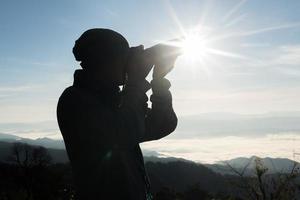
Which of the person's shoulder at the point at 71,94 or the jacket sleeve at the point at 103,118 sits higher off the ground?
the person's shoulder at the point at 71,94

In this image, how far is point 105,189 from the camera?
2957mm

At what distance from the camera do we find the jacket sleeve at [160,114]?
3.52 meters

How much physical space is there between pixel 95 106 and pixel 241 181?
24387mm

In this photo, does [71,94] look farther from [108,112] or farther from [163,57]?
[163,57]

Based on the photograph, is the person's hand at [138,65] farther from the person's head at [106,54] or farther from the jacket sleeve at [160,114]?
the jacket sleeve at [160,114]

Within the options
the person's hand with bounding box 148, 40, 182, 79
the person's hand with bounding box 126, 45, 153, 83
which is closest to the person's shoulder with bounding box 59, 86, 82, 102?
the person's hand with bounding box 126, 45, 153, 83

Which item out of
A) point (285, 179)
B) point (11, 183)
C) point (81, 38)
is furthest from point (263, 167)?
point (11, 183)

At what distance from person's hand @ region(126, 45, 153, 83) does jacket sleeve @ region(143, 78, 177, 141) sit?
0.93ft

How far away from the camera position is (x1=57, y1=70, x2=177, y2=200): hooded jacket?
2.98 metres

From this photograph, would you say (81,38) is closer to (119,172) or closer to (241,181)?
(119,172)

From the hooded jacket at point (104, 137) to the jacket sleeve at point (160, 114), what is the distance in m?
0.22

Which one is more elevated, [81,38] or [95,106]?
[81,38]

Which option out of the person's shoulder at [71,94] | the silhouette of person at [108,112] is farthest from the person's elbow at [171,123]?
the person's shoulder at [71,94]

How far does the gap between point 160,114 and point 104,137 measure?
27.6 inches
